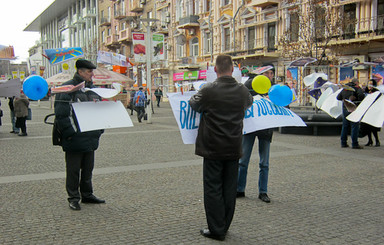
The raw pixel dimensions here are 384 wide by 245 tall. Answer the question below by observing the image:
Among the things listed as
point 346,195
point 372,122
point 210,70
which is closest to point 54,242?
point 210,70

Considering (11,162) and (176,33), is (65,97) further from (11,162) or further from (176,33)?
(176,33)

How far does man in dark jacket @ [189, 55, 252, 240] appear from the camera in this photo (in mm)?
4047

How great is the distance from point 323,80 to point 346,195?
8198 mm

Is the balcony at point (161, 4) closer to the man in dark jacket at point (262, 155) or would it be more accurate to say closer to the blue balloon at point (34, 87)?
the man in dark jacket at point (262, 155)

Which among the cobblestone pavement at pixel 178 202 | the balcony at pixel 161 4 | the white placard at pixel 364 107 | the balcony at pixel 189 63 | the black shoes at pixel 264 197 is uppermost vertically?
the balcony at pixel 161 4

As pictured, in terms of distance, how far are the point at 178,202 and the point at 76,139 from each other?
1.52 meters

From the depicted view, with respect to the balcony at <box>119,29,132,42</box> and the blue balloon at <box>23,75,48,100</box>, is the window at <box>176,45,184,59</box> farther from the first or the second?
the blue balloon at <box>23,75,48,100</box>

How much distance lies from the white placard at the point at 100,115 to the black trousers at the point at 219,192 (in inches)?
54.6

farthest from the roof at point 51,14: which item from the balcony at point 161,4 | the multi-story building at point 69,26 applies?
the balcony at point 161,4

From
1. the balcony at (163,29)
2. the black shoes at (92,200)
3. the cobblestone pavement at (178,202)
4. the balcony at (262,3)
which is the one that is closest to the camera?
the cobblestone pavement at (178,202)

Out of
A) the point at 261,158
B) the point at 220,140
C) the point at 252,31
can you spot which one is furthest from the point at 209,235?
the point at 252,31

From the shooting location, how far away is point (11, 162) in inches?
332

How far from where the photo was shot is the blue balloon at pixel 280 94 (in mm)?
5484

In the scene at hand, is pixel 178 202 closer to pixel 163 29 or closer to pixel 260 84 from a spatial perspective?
pixel 260 84
